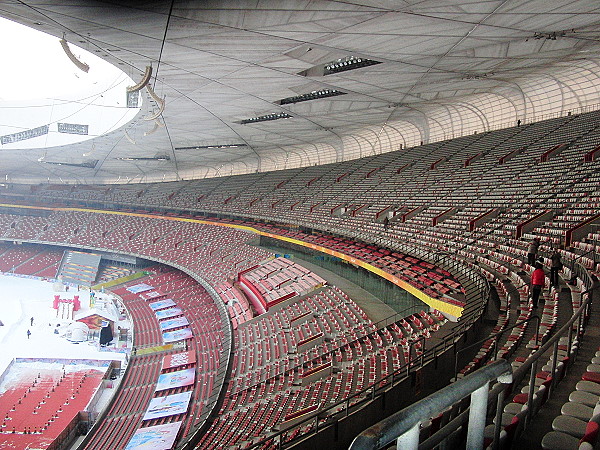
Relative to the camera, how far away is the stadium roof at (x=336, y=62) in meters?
11.5

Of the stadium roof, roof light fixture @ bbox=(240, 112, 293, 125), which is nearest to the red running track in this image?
the stadium roof

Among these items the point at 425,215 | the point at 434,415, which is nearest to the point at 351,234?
the point at 425,215

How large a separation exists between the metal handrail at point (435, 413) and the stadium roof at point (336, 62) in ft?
33.2

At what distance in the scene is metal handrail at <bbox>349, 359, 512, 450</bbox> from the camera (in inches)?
61.6

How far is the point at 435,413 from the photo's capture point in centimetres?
176

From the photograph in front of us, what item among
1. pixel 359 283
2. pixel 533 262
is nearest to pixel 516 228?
pixel 533 262

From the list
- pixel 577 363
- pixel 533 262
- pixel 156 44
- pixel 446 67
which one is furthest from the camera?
pixel 446 67

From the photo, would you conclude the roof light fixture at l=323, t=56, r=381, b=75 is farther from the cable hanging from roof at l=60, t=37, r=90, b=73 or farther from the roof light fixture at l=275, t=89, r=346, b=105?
the cable hanging from roof at l=60, t=37, r=90, b=73

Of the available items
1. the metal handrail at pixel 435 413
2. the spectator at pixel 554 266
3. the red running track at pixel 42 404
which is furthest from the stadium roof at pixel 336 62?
the red running track at pixel 42 404

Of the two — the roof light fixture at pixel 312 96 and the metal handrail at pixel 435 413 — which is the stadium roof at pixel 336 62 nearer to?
the roof light fixture at pixel 312 96

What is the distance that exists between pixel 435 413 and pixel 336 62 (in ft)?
56.5

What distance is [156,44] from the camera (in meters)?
14.2

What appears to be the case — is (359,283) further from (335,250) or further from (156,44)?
(156,44)

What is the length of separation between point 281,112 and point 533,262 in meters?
17.9
